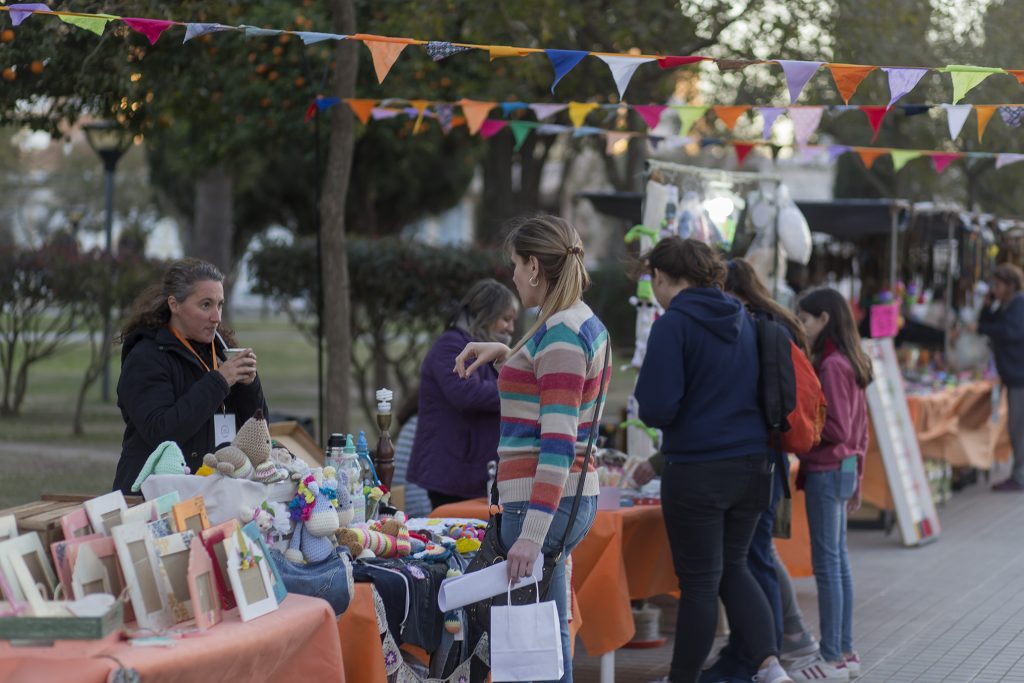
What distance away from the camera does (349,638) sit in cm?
409

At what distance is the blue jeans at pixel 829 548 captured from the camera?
6.00 m

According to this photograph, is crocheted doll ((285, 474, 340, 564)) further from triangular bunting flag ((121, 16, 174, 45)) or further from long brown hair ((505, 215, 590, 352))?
triangular bunting flag ((121, 16, 174, 45))

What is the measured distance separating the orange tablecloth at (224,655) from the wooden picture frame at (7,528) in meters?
0.34

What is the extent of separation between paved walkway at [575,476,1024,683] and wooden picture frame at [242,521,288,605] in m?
2.42

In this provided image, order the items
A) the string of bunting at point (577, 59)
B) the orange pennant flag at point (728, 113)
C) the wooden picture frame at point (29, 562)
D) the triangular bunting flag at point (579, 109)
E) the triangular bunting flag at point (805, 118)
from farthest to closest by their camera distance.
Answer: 1. the triangular bunting flag at point (579, 109)
2. the orange pennant flag at point (728, 113)
3. the triangular bunting flag at point (805, 118)
4. the string of bunting at point (577, 59)
5. the wooden picture frame at point (29, 562)

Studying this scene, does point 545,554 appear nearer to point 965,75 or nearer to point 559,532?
point 559,532

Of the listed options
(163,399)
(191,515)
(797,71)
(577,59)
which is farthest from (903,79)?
(191,515)

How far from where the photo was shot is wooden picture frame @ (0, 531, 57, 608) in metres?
3.23

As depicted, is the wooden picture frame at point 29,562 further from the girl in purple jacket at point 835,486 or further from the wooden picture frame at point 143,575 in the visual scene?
the girl in purple jacket at point 835,486

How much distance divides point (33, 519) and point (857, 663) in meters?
3.92

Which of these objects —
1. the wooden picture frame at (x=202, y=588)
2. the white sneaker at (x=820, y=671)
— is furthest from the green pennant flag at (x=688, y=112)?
the wooden picture frame at (x=202, y=588)

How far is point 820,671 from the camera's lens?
19.5 ft

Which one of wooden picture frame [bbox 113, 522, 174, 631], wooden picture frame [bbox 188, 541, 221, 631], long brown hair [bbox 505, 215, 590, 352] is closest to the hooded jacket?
long brown hair [bbox 505, 215, 590, 352]

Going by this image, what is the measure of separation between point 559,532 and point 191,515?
105cm
